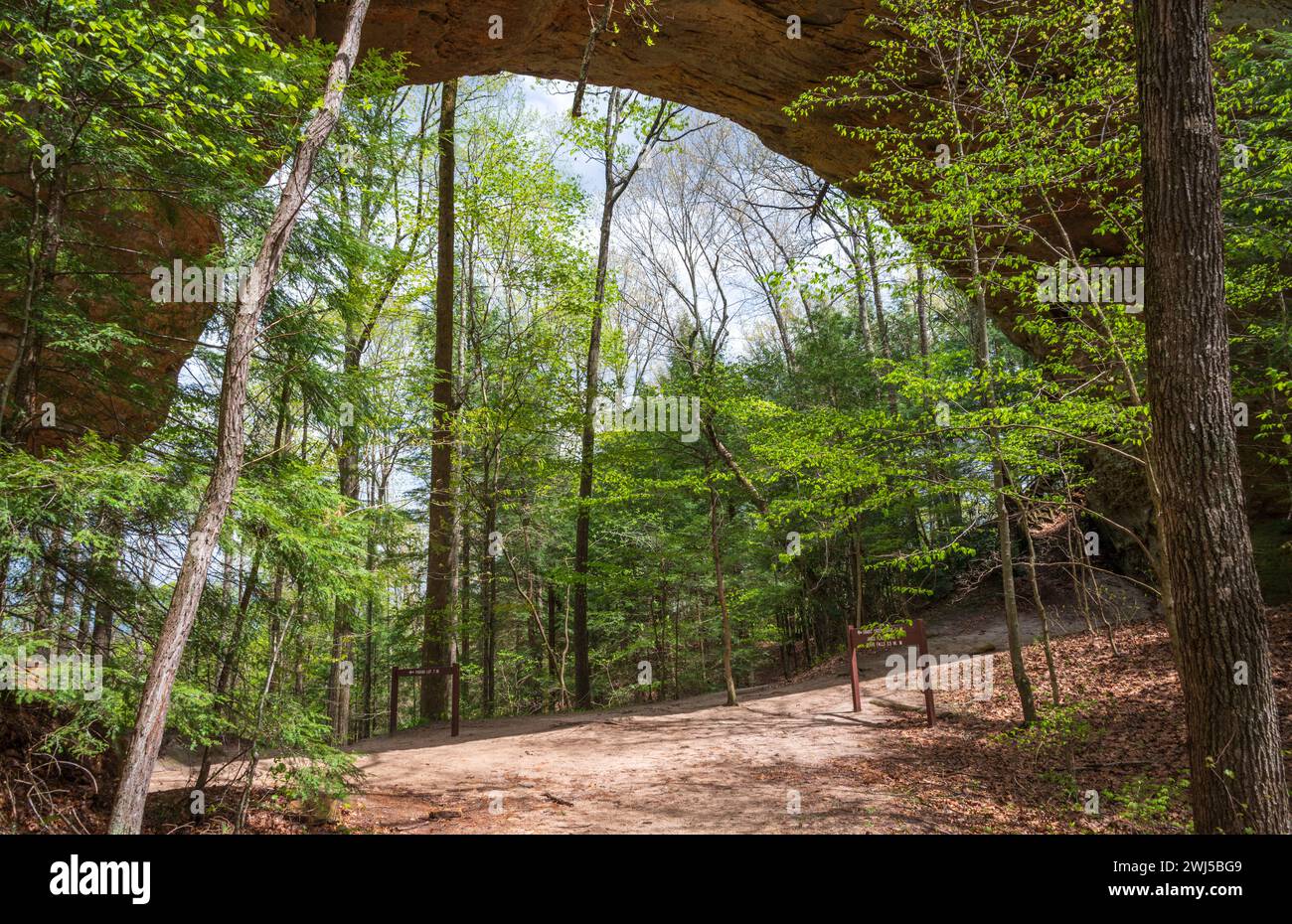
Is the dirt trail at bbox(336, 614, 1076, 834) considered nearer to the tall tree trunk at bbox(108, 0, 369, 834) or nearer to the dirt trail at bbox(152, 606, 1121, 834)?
the dirt trail at bbox(152, 606, 1121, 834)

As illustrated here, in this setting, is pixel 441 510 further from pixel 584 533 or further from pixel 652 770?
pixel 652 770

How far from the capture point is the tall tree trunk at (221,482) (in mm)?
4148

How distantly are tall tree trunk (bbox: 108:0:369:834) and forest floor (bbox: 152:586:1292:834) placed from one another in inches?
73.8

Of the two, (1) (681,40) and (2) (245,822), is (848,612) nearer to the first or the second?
(1) (681,40)

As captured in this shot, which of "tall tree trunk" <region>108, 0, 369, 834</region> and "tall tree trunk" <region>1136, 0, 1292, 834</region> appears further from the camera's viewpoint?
"tall tree trunk" <region>108, 0, 369, 834</region>

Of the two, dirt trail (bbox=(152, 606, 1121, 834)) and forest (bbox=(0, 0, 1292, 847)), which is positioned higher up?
forest (bbox=(0, 0, 1292, 847))

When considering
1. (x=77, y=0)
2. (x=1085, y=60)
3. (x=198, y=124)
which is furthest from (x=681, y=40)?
(x=77, y=0)

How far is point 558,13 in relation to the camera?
11.4 meters

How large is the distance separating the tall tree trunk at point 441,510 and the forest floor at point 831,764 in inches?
48.1

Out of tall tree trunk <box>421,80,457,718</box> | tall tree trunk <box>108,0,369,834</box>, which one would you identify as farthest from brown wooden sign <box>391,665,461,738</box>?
tall tree trunk <box>108,0,369,834</box>

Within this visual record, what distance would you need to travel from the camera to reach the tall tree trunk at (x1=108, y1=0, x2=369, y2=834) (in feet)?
13.6

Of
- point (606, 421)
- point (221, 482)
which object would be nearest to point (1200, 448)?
point (221, 482)

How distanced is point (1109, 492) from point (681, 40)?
1188cm

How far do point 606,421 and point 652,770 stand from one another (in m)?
9.28
